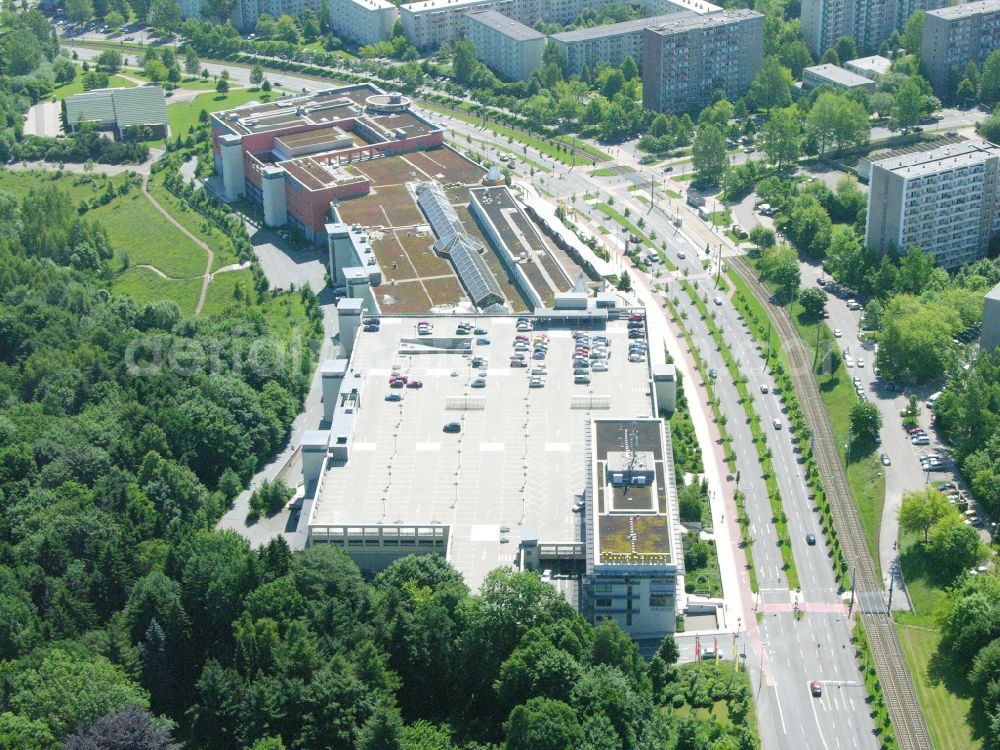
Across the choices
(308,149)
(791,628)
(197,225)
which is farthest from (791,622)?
(197,225)

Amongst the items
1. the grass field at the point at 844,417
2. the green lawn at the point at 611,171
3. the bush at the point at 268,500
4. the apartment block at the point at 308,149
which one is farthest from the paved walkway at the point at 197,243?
the grass field at the point at 844,417

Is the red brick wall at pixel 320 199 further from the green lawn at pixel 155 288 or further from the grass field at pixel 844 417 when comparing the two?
the grass field at pixel 844 417

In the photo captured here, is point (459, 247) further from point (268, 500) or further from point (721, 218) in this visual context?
point (268, 500)

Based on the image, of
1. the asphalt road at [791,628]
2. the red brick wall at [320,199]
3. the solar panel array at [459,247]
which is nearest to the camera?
the asphalt road at [791,628]

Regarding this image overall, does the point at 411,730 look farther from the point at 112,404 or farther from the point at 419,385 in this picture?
the point at 112,404

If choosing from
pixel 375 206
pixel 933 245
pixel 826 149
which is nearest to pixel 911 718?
pixel 933 245

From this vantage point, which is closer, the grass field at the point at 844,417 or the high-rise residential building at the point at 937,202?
the grass field at the point at 844,417

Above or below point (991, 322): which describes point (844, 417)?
below
